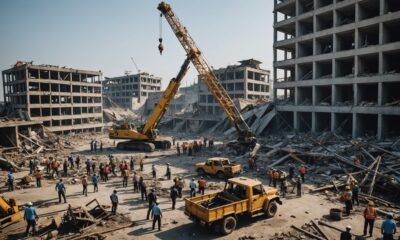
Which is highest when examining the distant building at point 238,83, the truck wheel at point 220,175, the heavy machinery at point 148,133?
the distant building at point 238,83

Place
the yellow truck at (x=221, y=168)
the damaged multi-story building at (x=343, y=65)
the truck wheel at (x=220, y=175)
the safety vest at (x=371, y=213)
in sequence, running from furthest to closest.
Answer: the damaged multi-story building at (x=343, y=65) → the truck wheel at (x=220, y=175) → the yellow truck at (x=221, y=168) → the safety vest at (x=371, y=213)

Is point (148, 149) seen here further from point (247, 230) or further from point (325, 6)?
point (325, 6)

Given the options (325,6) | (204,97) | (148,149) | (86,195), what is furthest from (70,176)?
(204,97)

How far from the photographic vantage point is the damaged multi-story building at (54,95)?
4988 cm

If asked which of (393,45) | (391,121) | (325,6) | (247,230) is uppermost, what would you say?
(325,6)

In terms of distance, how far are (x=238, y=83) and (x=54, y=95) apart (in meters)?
36.9

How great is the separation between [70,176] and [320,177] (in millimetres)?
21103

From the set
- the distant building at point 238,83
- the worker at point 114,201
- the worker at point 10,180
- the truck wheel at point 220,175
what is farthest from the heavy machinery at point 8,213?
the distant building at point 238,83

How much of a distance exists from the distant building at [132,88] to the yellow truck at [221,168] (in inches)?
2865

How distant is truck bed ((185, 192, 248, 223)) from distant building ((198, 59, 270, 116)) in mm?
47342

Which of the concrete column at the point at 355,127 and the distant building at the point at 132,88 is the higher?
the distant building at the point at 132,88

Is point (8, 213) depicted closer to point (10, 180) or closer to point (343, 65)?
point (10, 180)

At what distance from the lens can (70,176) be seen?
2517cm

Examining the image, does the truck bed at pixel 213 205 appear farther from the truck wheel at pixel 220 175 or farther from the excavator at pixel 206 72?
the excavator at pixel 206 72
